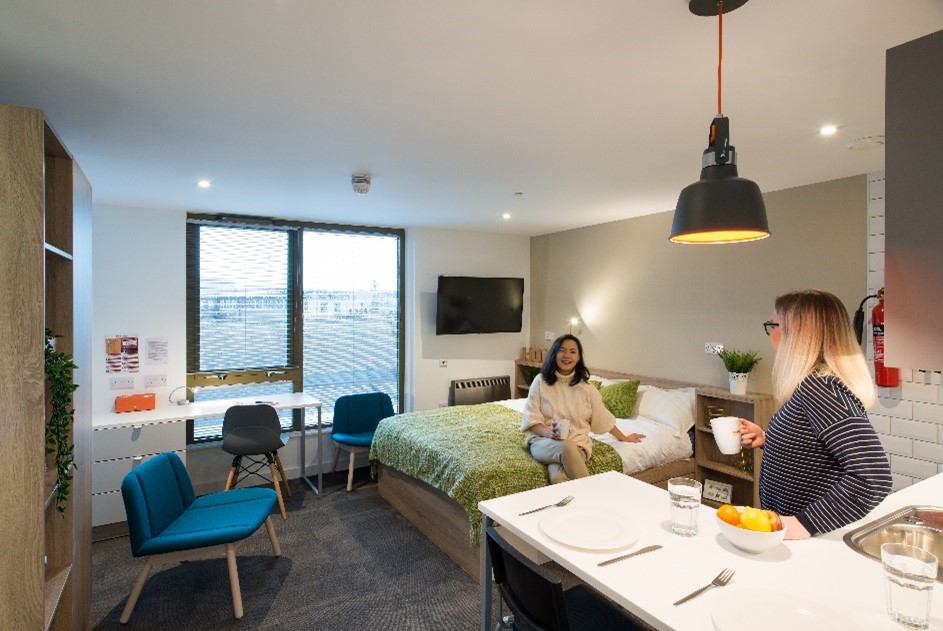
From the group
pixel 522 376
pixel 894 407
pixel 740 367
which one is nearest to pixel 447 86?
pixel 740 367

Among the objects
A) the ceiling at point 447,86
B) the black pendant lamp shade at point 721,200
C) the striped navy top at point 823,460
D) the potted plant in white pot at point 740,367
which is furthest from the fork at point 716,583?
the potted plant in white pot at point 740,367

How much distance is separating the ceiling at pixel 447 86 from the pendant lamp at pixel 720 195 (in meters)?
0.10

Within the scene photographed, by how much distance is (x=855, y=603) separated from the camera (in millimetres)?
1218

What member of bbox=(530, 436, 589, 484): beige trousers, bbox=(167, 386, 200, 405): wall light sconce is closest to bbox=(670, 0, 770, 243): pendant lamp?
bbox=(530, 436, 589, 484): beige trousers

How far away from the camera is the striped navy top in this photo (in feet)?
4.69

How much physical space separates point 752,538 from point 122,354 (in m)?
4.72

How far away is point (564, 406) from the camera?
3416 millimetres

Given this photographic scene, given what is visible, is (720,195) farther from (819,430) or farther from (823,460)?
(823,460)

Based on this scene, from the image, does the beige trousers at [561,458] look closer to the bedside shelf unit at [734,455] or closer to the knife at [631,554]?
the bedside shelf unit at [734,455]

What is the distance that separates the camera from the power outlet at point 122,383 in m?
4.25

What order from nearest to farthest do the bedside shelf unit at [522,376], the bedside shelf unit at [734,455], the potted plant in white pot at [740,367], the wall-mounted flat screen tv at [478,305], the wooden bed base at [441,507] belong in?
the wooden bed base at [441,507], the bedside shelf unit at [734,455], the potted plant in white pot at [740,367], the wall-mounted flat screen tv at [478,305], the bedside shelf unit at [522,376]

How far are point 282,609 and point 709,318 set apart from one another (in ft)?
12.3

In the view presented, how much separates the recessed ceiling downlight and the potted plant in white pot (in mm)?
1654

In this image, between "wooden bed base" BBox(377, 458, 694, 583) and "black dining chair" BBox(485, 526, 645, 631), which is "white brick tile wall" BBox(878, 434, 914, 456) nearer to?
"wooden bed base" BBox(377, 458, 694, 583)
